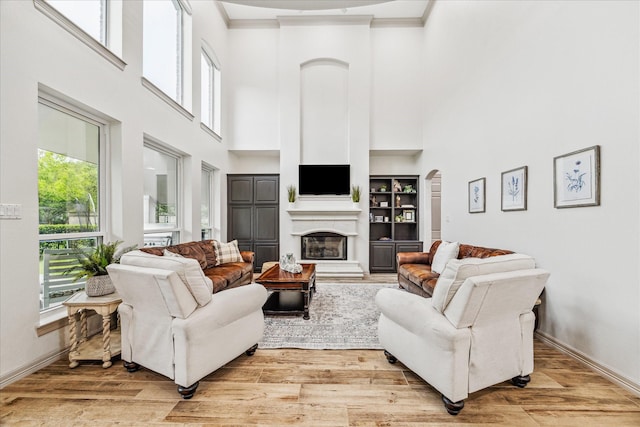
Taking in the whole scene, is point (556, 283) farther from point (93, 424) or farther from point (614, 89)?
point (93, 424)

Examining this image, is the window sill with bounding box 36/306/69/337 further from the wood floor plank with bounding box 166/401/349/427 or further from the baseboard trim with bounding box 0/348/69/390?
the wood floor plank with bounding box 166/401/349/427

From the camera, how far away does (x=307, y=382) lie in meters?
2.06

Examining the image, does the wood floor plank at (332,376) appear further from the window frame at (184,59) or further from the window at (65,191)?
the window frame at (184,59)

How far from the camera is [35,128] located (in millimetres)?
2203

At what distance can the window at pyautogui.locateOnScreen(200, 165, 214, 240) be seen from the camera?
229 inches

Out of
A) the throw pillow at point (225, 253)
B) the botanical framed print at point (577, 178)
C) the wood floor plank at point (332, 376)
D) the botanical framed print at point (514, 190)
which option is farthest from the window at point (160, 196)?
the botanical framed print at point (577, 178)

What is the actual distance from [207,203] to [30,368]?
419 cm

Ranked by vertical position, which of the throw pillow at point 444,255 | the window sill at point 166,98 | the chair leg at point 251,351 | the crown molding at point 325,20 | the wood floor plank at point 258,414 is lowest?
the wood floor plank at point 258,414

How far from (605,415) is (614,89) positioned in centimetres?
229

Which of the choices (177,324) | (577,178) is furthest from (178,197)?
(577,178)

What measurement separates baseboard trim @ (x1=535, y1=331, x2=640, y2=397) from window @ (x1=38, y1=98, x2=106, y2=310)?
4.63 m

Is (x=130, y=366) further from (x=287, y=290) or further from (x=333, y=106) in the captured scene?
(x=333, y=106)

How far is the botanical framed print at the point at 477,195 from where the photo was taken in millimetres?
3910

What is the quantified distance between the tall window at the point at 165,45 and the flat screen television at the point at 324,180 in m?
2.81
